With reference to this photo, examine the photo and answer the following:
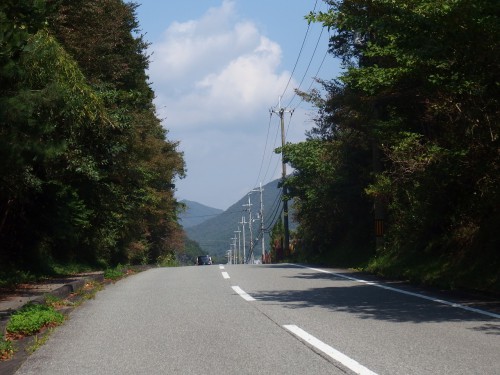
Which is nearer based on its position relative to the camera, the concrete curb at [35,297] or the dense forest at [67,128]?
the concrete curb at [35,297]

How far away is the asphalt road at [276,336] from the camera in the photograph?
7.33 metres

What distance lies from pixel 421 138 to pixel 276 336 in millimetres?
14967

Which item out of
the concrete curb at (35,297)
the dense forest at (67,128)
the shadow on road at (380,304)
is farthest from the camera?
the dense forest at (67,128)

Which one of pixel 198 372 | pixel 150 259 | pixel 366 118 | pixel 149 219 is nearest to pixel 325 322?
pixel 198 372

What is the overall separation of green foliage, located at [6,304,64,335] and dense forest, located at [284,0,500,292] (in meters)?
8.28

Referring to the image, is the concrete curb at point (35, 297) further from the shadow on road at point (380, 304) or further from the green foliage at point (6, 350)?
the shadow on road at point (380, 304)

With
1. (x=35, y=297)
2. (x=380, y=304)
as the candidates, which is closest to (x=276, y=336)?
(x=380, y=304)

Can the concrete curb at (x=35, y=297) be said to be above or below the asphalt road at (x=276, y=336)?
above

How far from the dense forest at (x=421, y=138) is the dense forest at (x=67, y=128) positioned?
20.5 feet

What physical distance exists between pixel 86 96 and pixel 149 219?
110 feet

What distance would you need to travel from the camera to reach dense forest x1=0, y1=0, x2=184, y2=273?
1284cm

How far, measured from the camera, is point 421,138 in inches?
892

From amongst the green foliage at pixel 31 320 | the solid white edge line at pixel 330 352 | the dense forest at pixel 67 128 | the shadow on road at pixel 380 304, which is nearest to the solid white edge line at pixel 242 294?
the shadow on road at pixel 380 304

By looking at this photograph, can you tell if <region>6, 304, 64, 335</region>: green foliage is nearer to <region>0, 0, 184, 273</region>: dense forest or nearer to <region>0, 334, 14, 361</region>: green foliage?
<region>0, 334, 14, 361</region>: green foliage
